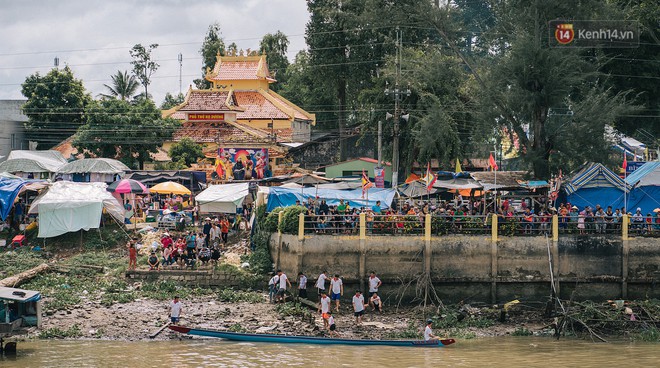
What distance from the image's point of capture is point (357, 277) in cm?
2977

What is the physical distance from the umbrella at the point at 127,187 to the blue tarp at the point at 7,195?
13.1 ft

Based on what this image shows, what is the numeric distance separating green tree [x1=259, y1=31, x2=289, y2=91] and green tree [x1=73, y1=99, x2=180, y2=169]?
25301 mm

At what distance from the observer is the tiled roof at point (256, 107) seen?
62375 millimetres

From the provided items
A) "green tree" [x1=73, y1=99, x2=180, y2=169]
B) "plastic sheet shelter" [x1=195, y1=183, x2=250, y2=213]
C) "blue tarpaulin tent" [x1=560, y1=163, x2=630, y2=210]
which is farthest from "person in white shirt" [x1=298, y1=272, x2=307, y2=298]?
"green tree" [x1=73, y1=99, x2=180, y2=169]

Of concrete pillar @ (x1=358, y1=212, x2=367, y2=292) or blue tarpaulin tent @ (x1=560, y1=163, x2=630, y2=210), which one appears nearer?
concrete pillar @ (x1=358, y1=212, x2=367, y2=292)

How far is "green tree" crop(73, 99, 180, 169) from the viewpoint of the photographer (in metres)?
50.7

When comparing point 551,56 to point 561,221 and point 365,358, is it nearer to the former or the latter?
point 561,221

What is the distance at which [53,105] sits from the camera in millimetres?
58094

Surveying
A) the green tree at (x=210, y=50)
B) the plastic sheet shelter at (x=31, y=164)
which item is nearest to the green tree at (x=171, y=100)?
the green tree at (x=210, y=50)

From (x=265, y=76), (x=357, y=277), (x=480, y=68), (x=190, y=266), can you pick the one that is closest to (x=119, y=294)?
(x=190, y=266)

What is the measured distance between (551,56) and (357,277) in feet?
39.4

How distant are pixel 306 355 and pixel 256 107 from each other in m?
41.4

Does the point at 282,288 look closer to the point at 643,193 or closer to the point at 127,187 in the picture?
the point at 127,187

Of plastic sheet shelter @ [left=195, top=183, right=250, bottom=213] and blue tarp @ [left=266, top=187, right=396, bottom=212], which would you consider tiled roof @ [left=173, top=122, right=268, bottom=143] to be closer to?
plastic sheet shelter @ [left=195, top=183, right=250, bottom=213]
